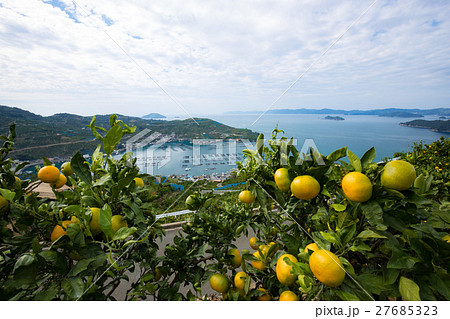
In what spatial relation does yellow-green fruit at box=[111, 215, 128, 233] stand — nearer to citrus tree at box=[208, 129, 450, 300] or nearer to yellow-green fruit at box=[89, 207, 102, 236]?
yellow-green fruit at box=[89, 207, 102, 236]

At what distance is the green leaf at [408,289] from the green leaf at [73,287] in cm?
97

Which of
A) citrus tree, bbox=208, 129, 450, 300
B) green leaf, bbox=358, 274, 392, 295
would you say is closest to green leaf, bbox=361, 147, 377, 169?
citrus tree, bbox=208, 129, 450, 300

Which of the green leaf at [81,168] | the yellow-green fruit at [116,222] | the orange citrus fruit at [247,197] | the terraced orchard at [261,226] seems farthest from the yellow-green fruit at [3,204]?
the orange citrus fruit at [247,197]

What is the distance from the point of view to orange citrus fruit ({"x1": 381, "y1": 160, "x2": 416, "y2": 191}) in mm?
584

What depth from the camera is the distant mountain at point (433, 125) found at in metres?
1.77

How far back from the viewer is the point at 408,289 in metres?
0.61

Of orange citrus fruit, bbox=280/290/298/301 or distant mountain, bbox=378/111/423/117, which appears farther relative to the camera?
distant mountain, bbox=378/111/423/117

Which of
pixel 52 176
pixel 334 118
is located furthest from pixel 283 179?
pixel 334 118

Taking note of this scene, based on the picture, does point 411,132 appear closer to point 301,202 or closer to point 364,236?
point 301,202

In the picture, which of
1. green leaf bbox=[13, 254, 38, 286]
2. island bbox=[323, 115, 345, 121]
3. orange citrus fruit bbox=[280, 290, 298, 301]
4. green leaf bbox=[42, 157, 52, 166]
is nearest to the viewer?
green leaf bbox=[13, 254, 38, 286]

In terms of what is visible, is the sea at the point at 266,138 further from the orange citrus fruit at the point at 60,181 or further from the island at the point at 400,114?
the orange citrus fruit at the point at 60,181

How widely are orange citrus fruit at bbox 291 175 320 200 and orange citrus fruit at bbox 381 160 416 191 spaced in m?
0.21

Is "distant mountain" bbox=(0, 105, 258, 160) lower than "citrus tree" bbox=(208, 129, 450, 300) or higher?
higher

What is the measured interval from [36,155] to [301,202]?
1.27 meters
